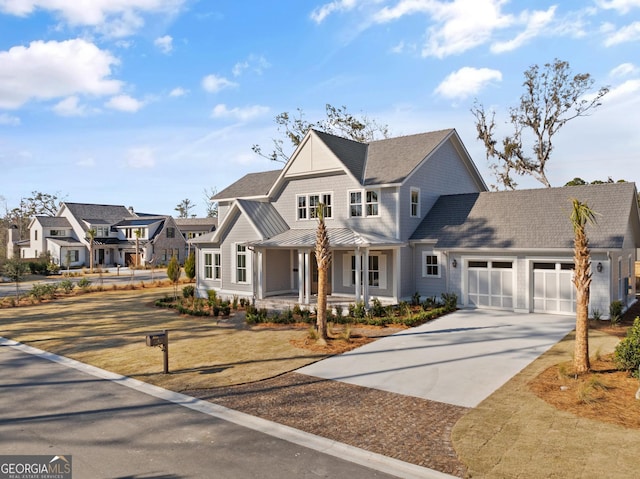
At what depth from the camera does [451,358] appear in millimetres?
Answer: 12539

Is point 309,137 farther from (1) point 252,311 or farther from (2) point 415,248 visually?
(1) point 252,311

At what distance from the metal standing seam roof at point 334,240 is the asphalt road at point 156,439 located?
36.6 ft

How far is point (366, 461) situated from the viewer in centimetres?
681

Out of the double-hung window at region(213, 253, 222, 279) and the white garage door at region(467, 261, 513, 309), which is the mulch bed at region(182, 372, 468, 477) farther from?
the double-hung window at region(213, 253, 222, 279)

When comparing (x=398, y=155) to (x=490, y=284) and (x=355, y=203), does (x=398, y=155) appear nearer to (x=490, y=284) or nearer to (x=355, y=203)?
(x=355, y=203)

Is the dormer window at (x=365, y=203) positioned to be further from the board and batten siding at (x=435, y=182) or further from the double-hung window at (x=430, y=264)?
the double-hung window at (x=430, y=264)

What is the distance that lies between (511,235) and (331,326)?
9211mm

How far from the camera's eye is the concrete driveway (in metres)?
10.2

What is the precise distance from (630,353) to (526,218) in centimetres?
1130

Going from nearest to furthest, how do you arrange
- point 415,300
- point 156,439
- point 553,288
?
point 156,439, point 553,288, point 415,300

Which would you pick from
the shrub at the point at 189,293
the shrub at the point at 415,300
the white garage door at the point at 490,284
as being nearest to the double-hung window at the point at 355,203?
the shrub at the point at 415,300

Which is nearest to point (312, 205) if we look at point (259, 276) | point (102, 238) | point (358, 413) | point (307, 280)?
point (259, 276)

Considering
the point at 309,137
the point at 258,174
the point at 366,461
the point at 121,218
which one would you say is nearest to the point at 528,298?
the point at 309,137

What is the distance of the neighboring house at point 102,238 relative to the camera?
58.7 metres
